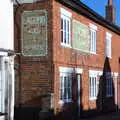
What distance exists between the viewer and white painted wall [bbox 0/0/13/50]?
18.5 meters

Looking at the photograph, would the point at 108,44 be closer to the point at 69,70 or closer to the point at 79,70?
the point at 79,70

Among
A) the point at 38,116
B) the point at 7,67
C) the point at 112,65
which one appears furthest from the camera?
the point at 112,65

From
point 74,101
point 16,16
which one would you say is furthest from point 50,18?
point 74,101

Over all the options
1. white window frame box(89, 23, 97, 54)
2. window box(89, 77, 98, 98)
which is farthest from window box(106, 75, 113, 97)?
white window frame box(89, 23, 97, 54)

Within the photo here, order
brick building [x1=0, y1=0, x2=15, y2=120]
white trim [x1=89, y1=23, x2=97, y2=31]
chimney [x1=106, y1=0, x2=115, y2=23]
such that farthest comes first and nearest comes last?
chimney [x1=106, y1=0, x2=115, y2=23]
white trim [x1=89, y1=23, x2=97, y2=31]
brick building [x1=0, y1=0, x2=15, y2=120]

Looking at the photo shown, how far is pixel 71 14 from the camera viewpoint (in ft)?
86.2

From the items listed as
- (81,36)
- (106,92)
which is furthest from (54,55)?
(106,92)

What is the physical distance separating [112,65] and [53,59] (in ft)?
43.9

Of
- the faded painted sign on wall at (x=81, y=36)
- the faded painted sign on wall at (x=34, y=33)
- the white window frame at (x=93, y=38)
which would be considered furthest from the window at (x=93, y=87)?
the faded painted sign on wall at (x=34, y=33)

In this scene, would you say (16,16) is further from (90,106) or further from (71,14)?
(90,106)

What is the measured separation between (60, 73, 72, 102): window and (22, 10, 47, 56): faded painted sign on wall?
75.9 inches

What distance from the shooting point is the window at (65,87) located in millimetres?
24953

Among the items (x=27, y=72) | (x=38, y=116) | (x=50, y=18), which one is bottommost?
(x=38, y=116)

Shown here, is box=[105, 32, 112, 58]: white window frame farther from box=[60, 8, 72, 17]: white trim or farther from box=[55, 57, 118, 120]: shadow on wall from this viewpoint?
box=[60, 8, 72, 17]: white trim
